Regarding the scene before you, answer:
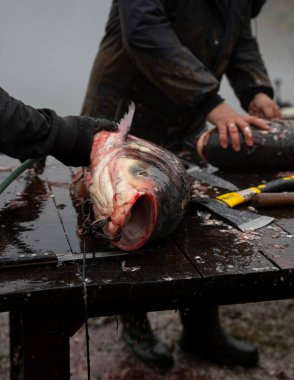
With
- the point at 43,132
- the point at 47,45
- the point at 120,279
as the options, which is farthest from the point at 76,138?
the point at 47,45

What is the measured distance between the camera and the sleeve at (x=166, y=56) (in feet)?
9.71

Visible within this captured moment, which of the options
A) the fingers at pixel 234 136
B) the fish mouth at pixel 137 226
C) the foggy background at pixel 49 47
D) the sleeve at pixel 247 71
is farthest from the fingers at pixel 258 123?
the foggy background at pixel 49 47

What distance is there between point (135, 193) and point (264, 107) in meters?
2.26

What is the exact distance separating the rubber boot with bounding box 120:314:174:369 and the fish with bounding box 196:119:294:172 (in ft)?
3.36

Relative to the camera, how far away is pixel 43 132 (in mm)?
1816

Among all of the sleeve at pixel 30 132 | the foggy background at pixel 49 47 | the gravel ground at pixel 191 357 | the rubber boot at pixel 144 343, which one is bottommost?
the gravel ground at pixel 191 357

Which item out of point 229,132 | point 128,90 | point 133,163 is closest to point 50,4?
point 128,90

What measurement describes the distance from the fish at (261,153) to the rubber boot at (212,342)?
33.1 inches

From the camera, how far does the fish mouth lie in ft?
4.94

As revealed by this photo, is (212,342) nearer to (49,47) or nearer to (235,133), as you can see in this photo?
(235,133)

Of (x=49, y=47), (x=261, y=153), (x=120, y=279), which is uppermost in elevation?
(x=120, y=279)

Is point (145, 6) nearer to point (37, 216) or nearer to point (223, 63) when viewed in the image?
point (223, 63)

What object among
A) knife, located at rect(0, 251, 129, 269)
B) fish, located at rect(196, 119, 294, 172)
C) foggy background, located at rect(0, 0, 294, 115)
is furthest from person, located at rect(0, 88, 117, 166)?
foggy background, located at rect(0, 0, 294, 115)

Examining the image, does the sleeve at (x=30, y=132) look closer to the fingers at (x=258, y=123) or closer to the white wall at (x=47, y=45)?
the fingers at (x=258, y=123)
